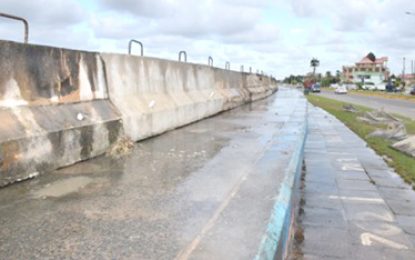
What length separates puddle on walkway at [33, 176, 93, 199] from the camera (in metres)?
4.49

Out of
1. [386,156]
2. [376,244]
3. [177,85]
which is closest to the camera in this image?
[376,244]

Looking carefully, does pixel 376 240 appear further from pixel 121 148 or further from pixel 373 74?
pixel 373 74

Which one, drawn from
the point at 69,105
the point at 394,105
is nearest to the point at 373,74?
the point at 394,105

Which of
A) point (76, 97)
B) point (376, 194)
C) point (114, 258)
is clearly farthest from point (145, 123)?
point (114, 258)

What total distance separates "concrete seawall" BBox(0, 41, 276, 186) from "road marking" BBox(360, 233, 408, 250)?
3401 millimetres

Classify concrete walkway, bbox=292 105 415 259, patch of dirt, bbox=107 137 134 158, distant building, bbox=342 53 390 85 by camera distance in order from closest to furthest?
concrete walkway, bbox=292 105 415 259
patch of dirt, bbox=107 137 134 158
distant building, bbox=342 53 390 85

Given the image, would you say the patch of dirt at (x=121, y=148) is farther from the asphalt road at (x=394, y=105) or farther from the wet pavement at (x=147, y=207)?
the asphalt road at (x=394, y=105)

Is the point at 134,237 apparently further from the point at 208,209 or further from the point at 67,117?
the point at 67,117

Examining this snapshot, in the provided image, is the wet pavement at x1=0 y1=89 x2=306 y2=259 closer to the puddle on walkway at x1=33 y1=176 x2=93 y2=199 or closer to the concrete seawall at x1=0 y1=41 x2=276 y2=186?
the puddle on walkway at x1=33 y1=176 x2=93 y2=199

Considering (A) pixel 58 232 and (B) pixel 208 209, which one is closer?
(A) pixel 58 232

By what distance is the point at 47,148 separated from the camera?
5.23 metres

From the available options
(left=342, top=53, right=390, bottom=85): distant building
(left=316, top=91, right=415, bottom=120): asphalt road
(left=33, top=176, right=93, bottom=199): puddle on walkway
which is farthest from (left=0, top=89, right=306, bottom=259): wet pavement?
(left=342, top=53, right=390, bottom=85): distant building

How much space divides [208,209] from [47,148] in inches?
83.3

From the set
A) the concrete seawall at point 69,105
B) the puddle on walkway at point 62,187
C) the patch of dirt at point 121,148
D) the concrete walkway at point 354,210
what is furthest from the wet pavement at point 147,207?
the concrete walkway at point 354,210
